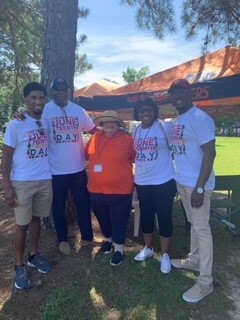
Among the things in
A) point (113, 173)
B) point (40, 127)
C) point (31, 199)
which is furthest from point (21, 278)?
Result: point (40, 127)

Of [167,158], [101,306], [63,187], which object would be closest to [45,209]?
[63,187]

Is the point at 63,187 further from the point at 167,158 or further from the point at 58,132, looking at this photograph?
the point at 167,158

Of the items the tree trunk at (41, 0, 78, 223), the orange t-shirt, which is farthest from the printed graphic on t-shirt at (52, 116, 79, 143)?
the tree trunk at (41, 0, 78, 223)

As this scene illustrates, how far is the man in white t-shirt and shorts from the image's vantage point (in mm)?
3316

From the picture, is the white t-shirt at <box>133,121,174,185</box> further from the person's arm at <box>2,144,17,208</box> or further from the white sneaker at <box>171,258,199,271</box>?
the person's arm at <box>2,144,17,208</box>

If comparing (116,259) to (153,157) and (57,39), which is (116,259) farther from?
(57,39)

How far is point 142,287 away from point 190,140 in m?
1.53

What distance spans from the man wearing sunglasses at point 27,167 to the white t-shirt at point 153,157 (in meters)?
0.96

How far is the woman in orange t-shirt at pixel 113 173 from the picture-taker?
3.94 meters

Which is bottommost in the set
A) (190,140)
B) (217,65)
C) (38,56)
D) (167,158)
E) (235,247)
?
(235,247)

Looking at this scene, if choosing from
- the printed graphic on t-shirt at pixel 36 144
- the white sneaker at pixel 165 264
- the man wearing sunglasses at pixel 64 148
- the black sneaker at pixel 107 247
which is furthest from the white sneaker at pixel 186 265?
the printed graphic on t-shirt at pixel 36 144

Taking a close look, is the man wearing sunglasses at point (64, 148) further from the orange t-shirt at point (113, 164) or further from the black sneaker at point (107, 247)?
the black sneaker at point (107, 247)

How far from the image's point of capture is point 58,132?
3947 millimetres

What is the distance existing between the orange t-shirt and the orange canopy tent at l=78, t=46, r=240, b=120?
121cm
